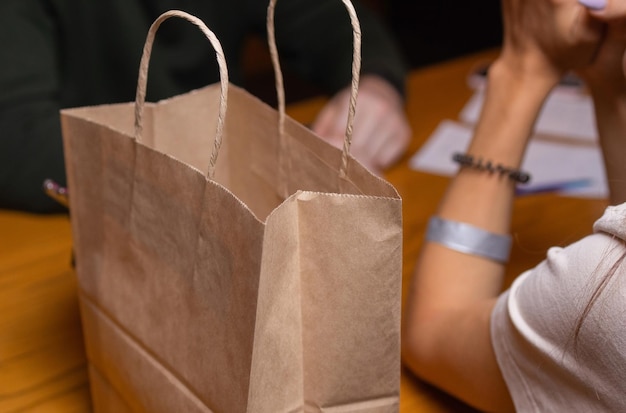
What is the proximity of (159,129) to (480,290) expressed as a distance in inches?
14.3

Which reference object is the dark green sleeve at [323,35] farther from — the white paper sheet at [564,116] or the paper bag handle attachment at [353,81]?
the paper bag handle attachment at [353,81]

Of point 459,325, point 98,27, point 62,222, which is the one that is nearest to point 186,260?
point 459,325

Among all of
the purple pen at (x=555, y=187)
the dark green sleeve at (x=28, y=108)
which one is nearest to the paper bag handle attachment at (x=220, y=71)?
the dark green sleeve at (x=28, y=108)

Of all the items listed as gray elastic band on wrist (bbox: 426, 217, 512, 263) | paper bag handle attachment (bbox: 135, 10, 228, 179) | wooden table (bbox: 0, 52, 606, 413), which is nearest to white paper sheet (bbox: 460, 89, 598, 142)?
wooden table (bbox: 0, 52, 606, 413)

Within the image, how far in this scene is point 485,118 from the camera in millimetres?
861

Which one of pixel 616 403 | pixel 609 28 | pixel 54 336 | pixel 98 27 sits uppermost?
pixel 609 28

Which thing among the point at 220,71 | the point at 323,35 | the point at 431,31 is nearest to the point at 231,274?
the point at 220,71

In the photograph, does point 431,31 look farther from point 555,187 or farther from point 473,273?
point 473,273

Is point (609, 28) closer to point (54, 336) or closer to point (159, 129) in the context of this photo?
point (159, 129)

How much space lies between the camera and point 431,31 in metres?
3.86

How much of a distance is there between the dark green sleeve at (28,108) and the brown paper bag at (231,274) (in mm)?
410

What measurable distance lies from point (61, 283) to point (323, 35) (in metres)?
0.87

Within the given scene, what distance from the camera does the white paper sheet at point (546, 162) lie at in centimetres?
112

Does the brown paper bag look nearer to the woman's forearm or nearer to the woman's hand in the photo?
the woman's forearm
